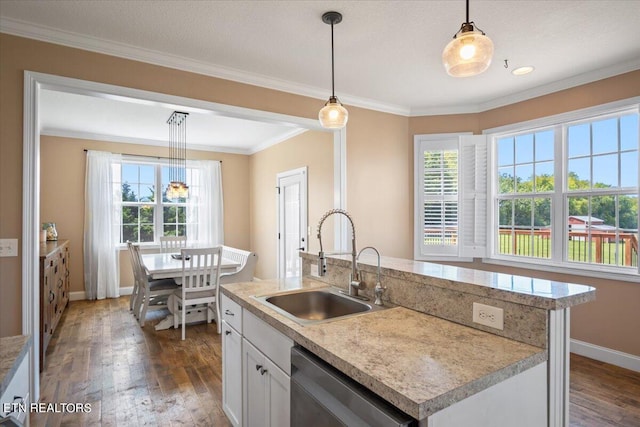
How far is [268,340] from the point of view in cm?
158

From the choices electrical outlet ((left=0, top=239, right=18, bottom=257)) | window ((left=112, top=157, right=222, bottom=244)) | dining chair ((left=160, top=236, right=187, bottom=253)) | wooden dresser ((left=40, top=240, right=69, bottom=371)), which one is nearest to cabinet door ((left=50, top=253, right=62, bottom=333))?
wooden dresser ((left=40, top=240, right=69, bottom=371))

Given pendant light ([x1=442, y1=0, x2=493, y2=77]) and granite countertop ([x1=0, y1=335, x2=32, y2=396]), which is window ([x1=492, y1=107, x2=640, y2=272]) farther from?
granite countertop ([x1=0, y1=335, x2=32, y2=396])

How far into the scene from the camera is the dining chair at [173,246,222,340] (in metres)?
3.81

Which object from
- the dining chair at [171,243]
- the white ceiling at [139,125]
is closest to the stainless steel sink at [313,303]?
the white ceiling at [139,125]

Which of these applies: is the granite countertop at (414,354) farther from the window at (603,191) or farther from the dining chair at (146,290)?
the dining chair at (146,290)

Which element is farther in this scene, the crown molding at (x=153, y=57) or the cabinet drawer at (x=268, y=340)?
the crown molding at (x=153, y=57)

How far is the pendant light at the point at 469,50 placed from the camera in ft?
4.72

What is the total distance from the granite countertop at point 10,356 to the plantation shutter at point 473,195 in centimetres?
404

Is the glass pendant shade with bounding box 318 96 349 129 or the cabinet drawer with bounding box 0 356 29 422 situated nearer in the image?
the cabinet drawer with bounding box 0 356 29 422

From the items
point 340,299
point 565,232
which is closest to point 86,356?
point 340,299

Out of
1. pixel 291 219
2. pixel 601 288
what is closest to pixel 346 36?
pixel 601 288

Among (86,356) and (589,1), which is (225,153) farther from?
(589,1)

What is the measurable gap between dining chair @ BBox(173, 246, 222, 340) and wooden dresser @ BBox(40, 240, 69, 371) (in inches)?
46.5

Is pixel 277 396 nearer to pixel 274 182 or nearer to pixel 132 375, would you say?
pixel 132 375
